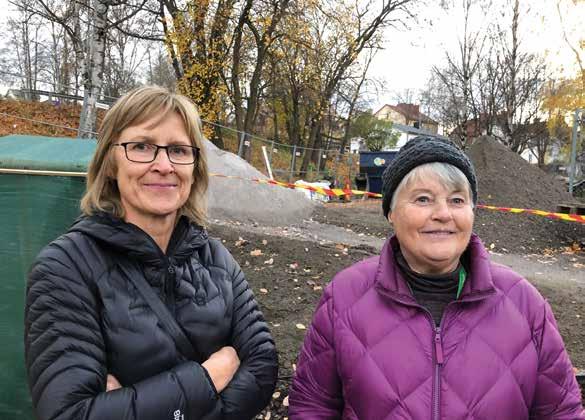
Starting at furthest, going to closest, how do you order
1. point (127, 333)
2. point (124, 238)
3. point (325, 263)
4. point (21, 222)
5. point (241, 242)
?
point (241, 242) < point (325, 263) < point (21, 222) < point (124, 238) < point (127, 333)

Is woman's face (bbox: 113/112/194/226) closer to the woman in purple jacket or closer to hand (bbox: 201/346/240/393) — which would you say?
hand (bbox: 201/346/240/393)

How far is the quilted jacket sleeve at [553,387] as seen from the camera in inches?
62.1

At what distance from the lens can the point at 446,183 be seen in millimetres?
1710

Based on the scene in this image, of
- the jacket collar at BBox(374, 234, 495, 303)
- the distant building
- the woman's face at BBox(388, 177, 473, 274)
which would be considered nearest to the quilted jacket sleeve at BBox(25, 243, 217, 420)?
the jacket collar at BBox(374, 234, 495, 303)

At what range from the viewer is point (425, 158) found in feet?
5.67

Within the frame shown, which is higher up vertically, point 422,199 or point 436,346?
point 422,199

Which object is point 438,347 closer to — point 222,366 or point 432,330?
point 432,330

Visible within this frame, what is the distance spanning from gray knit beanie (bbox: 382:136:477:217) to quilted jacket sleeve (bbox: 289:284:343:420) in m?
0.52

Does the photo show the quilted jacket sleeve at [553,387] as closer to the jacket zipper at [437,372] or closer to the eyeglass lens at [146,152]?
the jacket zipper at [437,372]

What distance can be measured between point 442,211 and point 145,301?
108cm

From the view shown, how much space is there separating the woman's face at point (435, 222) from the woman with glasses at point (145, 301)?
0.69 meters

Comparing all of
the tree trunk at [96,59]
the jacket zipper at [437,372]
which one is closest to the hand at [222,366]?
the jacket zipper at [437,372]

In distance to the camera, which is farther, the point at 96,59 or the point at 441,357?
the point at 96,59

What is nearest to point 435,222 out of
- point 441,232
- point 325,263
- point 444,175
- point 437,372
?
point 441,232
